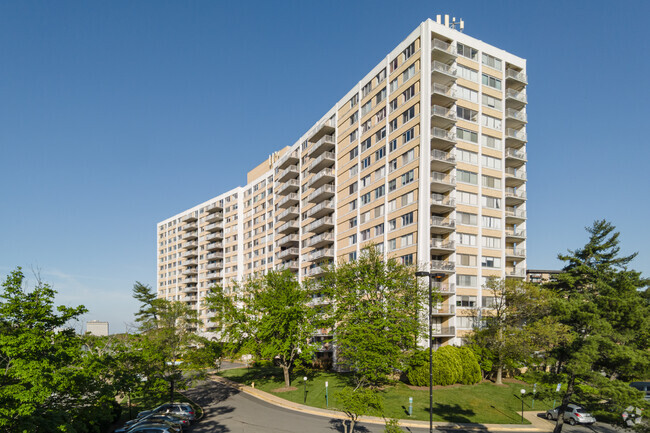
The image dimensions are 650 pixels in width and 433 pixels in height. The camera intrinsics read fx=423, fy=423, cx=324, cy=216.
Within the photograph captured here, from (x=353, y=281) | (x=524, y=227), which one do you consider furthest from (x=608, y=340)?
(x=524, y=227)

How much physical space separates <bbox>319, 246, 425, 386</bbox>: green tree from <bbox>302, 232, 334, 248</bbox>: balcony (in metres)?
19.0

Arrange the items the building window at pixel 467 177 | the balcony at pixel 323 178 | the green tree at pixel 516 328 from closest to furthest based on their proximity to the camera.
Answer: the green tree at pixel 516 328 → the building window at pixel 467 177 → the balcony at pixel 323 178

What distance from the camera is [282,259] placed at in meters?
85.7

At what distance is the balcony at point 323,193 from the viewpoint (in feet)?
227

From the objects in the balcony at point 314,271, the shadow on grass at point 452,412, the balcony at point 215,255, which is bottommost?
the shadow on grass at point 452,412

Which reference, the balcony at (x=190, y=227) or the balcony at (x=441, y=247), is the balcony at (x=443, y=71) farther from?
the balcony at (x=190, y=227)

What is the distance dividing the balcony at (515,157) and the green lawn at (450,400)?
29513 mm

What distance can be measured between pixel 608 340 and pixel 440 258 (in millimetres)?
28473

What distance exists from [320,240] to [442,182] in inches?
980

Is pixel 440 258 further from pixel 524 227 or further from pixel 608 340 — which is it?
pixel 608 340

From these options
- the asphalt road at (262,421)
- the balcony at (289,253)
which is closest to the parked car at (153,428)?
the asphalt road at (262,421)

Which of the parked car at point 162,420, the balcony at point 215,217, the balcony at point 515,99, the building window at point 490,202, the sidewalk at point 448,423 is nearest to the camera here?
the parked car at point 162,420

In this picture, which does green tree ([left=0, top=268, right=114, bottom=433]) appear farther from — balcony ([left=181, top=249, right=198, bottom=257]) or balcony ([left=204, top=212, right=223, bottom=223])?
balcony ([left=181, top=249, right=198, bottom=257])

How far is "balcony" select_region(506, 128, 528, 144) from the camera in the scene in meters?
58.6
